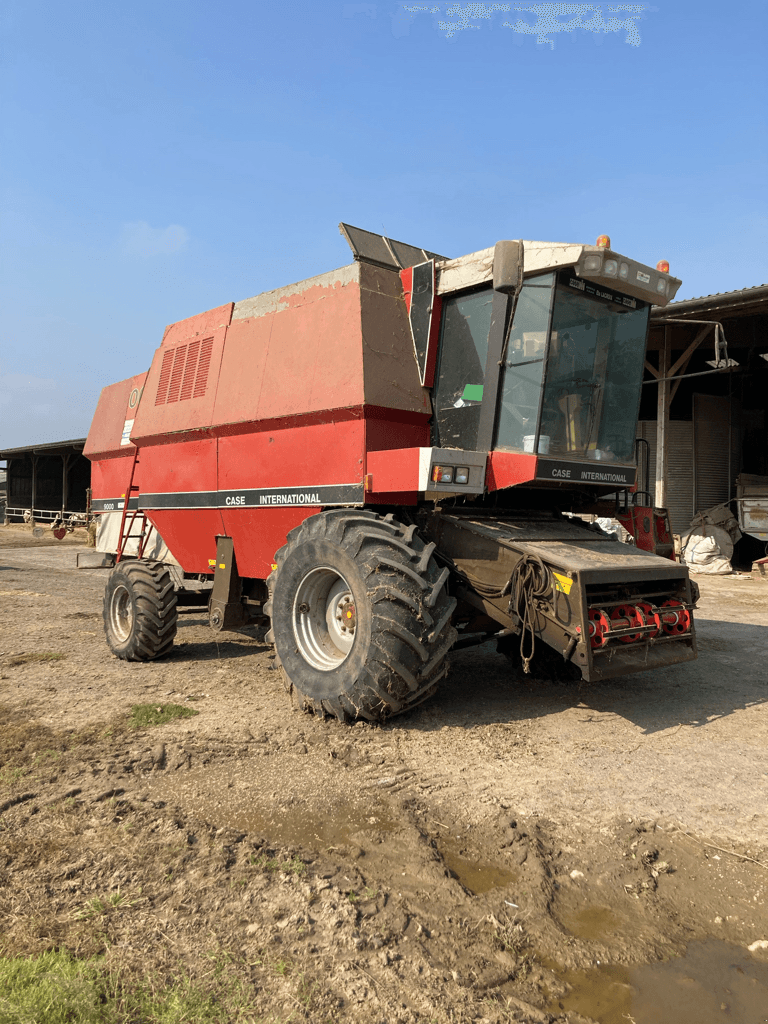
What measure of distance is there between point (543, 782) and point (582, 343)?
292cm

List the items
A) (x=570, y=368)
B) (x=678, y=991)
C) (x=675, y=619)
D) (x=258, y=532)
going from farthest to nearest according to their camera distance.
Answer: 1. (x=258, y=532)
2. (x=570, y=368)
3. (x=675, y=619)
4. (x=678, y=991)

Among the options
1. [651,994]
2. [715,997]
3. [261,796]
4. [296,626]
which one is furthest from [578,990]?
[296,626]

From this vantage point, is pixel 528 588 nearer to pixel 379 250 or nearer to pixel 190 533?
pixel 379 250

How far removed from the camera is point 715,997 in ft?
6.91

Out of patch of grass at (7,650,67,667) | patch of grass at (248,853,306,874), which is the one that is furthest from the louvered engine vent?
patch of grass at (248,853,306,874)

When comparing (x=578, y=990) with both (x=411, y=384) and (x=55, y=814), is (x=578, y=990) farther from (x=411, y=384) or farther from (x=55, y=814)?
(x=411, y=384)

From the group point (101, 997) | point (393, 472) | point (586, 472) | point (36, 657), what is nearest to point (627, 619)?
point (586, 472)

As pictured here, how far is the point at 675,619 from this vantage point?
4609 millimetres

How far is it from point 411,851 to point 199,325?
5.64 metres

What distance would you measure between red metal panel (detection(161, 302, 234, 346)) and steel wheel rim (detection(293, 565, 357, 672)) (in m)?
3.00

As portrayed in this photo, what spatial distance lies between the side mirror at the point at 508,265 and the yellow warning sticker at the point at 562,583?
1824 millimetres

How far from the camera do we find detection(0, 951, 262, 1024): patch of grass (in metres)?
1.93

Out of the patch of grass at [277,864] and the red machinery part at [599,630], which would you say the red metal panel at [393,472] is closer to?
the red machinery part at [599,630]

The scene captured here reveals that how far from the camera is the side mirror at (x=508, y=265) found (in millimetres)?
4484
